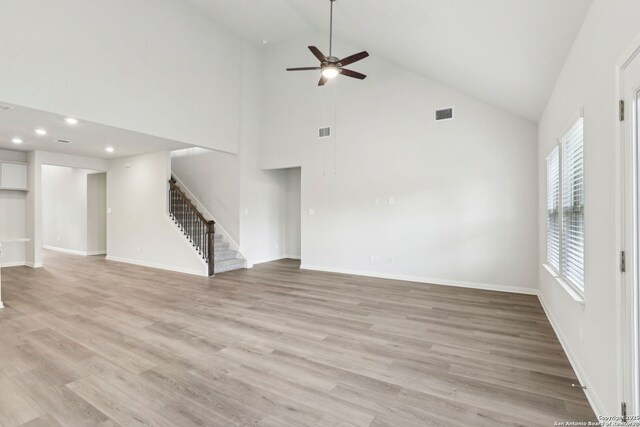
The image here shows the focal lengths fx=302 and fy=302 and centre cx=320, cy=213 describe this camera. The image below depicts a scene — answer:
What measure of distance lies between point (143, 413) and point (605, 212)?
3.27 m

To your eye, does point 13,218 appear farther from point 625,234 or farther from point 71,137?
point 625,234

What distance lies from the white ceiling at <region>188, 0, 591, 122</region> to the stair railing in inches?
164

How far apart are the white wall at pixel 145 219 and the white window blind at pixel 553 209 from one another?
6052 mm

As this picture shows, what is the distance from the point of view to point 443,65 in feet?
15.4

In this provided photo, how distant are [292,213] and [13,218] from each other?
694 centimetres

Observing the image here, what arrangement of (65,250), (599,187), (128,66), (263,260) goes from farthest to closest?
1. (65,250)
2. (263,260)
3. (128,66)
4. (599,187)

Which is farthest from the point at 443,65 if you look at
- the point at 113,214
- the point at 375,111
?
the point at 113,214

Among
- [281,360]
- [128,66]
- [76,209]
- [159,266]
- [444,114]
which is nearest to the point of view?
[281,360]

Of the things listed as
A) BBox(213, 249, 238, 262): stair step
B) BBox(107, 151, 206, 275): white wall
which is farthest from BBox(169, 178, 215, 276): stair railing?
BBox(213, 249, 238, 262): stair step

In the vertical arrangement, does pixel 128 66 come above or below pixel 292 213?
above

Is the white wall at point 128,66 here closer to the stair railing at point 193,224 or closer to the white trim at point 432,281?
the stair railing at point 193,224

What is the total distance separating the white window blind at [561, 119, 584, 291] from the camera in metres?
2.58

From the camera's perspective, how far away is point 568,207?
3004 millimetres

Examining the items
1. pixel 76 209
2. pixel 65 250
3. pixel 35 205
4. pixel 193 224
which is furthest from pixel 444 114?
pixel 65 250
